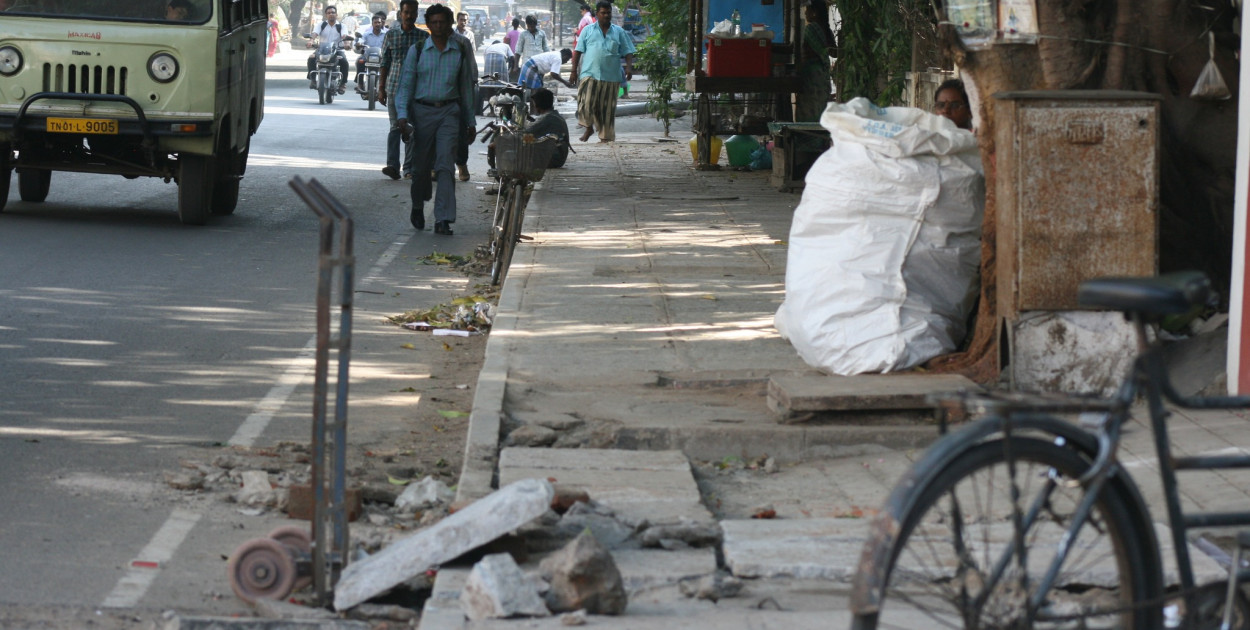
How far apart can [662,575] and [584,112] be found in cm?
1691

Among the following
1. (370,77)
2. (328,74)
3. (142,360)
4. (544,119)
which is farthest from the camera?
(328,74)

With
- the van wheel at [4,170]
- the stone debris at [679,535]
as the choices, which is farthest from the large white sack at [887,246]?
the van wheel at [4,170]

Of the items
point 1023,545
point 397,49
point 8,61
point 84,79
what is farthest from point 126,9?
point 1023,545

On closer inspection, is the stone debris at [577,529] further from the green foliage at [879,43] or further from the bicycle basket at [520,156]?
the green foliage at [879,43]

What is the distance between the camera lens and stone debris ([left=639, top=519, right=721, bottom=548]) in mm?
4641

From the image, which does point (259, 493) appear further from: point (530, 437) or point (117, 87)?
point (117, 87)

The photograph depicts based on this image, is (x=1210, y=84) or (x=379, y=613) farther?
(x=1210, y=84)

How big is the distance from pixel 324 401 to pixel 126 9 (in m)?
9.50

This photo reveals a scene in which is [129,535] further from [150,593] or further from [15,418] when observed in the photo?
[15,418]

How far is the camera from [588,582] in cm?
397

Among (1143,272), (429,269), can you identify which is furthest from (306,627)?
(429,269)

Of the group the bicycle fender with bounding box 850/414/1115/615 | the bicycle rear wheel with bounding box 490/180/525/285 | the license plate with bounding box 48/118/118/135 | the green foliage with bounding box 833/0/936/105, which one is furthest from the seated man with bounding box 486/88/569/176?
the bicycle fender with bounding box 850/414/1115/615

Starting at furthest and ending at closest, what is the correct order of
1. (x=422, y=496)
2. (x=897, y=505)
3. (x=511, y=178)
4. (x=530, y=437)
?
(x=511, y=178) < (x=530, y=437) < (x=422, y=496) < (x=897, y=505)

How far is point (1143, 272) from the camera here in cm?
616
